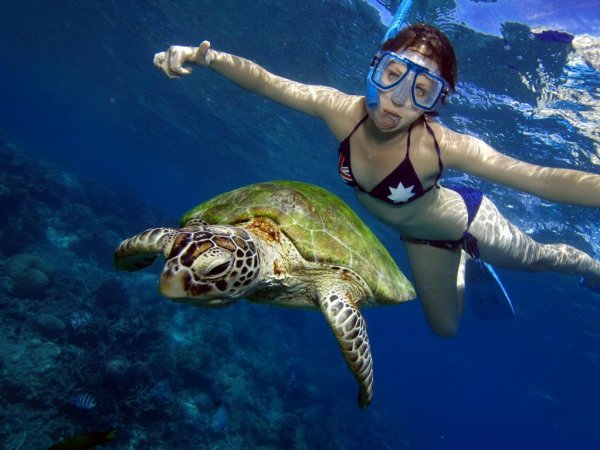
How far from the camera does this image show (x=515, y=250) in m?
5.70

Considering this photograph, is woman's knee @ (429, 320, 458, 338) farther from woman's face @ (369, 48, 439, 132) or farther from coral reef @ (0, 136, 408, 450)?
coral reef @ (0, 136, 408, 450)

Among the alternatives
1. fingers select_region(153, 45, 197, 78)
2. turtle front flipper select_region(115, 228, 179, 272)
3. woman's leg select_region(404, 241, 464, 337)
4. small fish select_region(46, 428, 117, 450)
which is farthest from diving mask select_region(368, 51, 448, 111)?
small fish select_region(46, 428, 117, 450)

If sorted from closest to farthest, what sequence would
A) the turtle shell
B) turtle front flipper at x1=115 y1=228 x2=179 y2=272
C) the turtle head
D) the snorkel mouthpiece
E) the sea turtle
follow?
1. the turtle head
2. the sea turtle
3. turtle front flipper at x1=115 y1=228 x2=179 y2=272
4. the snorkel mouthpiece
5. the turtle shell

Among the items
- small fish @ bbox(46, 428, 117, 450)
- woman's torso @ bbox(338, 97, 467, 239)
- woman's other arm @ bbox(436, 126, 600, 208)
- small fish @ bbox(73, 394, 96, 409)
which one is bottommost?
small fish @ bbox(73, 394, 96, 409)

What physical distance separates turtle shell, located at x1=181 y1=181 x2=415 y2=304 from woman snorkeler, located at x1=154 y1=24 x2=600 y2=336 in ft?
1.80

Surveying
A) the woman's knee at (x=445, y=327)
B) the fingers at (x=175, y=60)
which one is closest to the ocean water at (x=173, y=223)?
the woman's knee at (x=445, y=327)

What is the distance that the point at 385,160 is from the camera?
360 cm

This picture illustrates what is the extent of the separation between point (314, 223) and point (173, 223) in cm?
2062

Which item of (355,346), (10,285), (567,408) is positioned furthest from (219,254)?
(567,408)

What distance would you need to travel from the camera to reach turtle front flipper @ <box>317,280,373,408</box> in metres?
2.83

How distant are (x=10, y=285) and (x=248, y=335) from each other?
33.8 feet

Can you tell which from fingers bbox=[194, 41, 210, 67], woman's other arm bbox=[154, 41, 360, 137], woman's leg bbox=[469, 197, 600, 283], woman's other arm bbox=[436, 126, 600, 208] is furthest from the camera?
woman's leg bbox=[469, 197, 600, 283]

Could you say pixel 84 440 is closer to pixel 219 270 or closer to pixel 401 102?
pixel 219 270

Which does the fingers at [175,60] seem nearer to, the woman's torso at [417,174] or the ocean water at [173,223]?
the woman's torso at [417,174]
